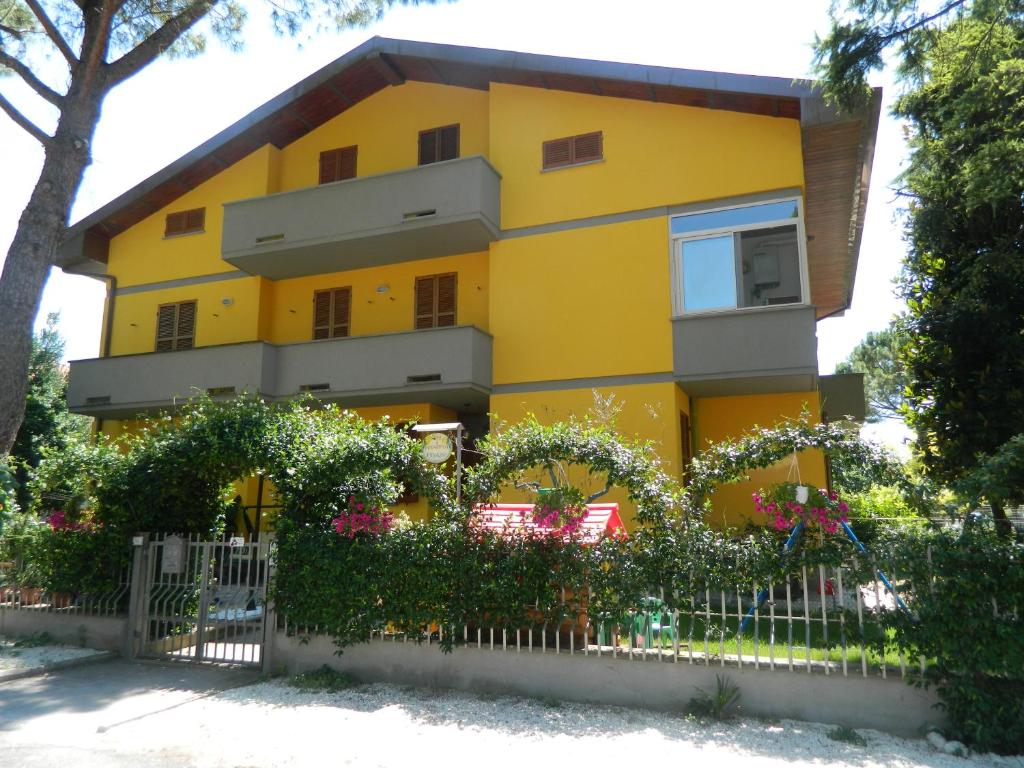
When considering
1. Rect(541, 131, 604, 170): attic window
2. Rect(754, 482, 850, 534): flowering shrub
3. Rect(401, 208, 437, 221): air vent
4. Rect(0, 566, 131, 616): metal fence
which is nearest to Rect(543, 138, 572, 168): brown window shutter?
Rect(541, 131, 604, 170): attic window

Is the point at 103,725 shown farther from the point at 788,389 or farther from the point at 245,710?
the point at 788,389

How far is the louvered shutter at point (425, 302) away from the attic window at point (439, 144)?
102 inches

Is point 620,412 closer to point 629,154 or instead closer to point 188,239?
point 629,154

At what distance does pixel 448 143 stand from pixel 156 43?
5.88 metres

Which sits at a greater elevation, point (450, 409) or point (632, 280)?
point (632, 280)

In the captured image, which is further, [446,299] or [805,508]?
[446,299]

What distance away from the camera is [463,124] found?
16.5 m

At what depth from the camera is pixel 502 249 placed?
590 inches

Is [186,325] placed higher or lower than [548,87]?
lower

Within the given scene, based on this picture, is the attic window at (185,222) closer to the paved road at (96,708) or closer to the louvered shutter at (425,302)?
the louvered shutter at (425,302)

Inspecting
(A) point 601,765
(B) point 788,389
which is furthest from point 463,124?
(A) point 601,765

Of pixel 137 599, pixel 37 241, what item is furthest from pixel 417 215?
pixel 137 599

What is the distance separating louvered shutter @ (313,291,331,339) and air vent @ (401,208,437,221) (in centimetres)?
326

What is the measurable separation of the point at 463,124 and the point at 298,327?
229 inches
